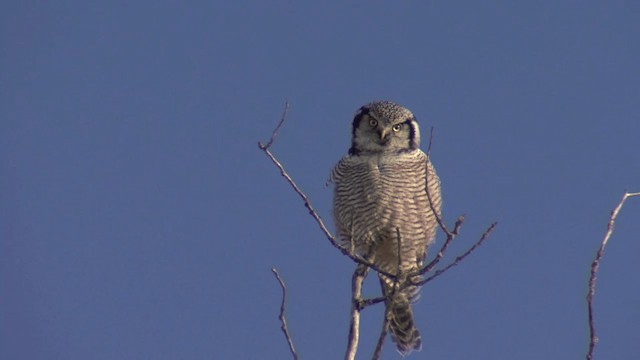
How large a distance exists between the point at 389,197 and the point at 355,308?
1.89m

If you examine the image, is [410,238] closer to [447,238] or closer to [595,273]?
[447,238]

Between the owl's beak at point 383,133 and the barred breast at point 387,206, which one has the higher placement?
the owl's beak at point 383,133

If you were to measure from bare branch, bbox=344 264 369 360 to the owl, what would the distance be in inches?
45.9

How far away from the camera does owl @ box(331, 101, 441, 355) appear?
295 inches

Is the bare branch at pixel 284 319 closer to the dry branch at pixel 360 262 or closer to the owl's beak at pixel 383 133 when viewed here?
the dry branch at pixel 360 262

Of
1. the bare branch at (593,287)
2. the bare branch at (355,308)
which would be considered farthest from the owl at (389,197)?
the bare branch at (593,287)

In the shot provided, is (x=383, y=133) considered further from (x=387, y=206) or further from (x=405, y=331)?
(x=405, y=331)

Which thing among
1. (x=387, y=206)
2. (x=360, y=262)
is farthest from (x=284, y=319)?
(x=387, y=206)

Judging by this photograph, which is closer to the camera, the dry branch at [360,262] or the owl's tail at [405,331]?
the dry branch at [360,262]

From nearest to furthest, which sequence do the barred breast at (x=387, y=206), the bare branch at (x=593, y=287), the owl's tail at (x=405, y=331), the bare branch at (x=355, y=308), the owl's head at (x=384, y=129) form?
the bare branch at (x=593, y=287) < the bare branch at (x=355, y=308) < the barred breast at (x=387, y=206) < the owl's tail at (x=405, y=331) < the owl's head at (x=384, y=129)

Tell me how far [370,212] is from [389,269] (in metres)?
0.55

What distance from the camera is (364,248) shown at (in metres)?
7.68

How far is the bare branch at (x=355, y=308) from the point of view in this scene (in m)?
5.02

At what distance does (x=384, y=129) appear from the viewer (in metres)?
7.71
